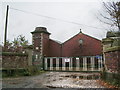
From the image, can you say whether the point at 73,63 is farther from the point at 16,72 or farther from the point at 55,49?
the point at 16,72

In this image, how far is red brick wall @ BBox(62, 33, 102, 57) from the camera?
26500mm

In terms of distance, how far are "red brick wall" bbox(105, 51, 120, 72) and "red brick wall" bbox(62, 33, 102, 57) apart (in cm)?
1723

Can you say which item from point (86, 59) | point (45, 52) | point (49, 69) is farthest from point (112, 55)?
point (45, 52)

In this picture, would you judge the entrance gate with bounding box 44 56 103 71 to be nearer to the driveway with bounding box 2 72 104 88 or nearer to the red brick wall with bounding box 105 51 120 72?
the driveway with bounding box 2 72 104 88

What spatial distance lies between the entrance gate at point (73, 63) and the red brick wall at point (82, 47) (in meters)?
1.29

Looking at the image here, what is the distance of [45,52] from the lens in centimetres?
2867

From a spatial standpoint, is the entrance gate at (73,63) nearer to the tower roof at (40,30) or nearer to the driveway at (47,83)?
the tower roof at (40,30)

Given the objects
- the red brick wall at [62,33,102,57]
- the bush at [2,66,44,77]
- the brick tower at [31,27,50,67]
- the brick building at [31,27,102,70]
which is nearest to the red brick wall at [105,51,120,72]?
the bush at [2,66,44,77]

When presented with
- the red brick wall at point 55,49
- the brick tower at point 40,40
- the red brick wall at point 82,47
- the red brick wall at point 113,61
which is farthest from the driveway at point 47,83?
the red brick wall at point 55,49

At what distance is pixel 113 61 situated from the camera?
838 cm

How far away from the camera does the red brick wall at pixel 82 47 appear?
26.5m

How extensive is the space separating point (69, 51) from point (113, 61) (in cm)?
1984

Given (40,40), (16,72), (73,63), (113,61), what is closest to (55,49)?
(40,40)

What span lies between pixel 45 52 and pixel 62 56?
3469 millimetres
